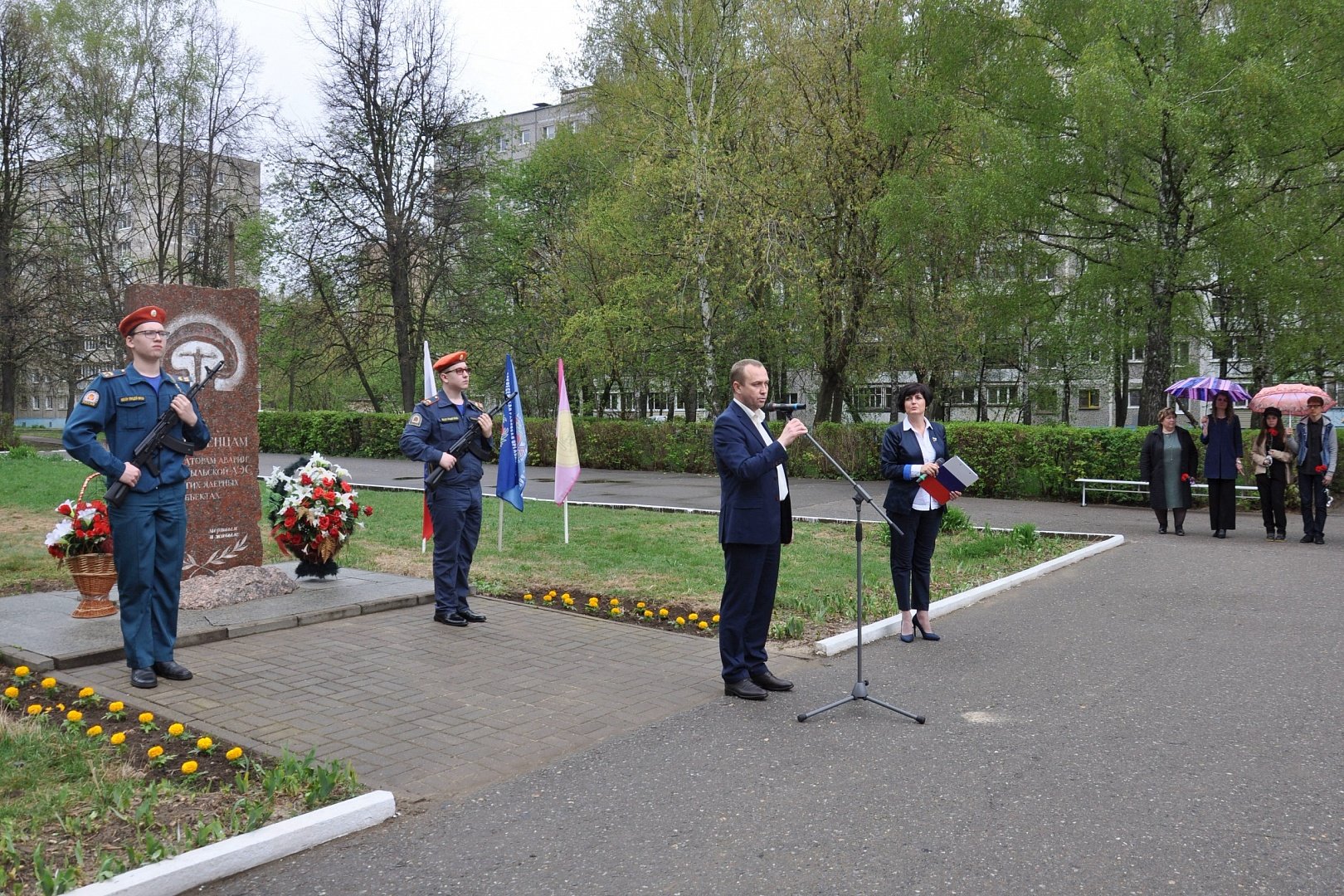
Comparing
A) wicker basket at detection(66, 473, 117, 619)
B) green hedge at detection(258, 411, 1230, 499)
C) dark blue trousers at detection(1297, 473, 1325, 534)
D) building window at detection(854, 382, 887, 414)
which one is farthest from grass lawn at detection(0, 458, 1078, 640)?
building window at detection(854, 382, 887, 414)

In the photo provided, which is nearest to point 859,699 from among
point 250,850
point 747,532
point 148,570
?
point 747,532

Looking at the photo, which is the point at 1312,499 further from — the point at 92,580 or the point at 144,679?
the point at 92,580

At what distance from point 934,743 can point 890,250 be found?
71.4 ft

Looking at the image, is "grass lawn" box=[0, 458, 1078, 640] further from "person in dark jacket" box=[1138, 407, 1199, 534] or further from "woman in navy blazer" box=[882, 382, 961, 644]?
"person in dark jacket" box=[1138, 407, 1199, 534]

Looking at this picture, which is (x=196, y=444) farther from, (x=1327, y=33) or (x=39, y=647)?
(x=1327, y=33)

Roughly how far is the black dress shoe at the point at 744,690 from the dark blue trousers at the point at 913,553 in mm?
1867

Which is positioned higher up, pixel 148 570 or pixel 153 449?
pixel 153 449

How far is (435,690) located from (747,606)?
1.89 metres

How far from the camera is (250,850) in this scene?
3.65m

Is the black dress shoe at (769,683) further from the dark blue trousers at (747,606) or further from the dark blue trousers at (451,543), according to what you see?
the dark blue trousers at (451,543)

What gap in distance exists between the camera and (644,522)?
48.2 ft

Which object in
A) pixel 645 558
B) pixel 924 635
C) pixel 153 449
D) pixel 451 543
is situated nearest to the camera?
pixel 153 449

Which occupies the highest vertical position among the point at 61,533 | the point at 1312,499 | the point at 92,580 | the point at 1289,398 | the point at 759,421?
the point at 1289,398

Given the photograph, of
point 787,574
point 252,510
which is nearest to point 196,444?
point 252,510
